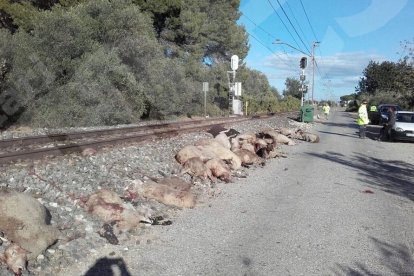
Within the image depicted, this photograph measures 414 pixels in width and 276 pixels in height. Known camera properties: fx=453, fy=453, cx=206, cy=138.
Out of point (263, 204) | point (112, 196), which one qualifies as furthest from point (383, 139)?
point (112, 196)

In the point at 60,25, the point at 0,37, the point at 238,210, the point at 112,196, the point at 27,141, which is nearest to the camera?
the point at 112,196

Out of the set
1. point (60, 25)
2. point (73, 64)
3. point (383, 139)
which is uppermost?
point (60, 25)

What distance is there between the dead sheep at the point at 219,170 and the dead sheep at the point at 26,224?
518 cm

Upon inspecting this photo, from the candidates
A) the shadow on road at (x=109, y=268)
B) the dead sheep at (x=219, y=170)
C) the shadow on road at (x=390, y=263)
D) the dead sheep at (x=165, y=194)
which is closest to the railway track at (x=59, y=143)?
the dead sheep at (x=165, y=194)

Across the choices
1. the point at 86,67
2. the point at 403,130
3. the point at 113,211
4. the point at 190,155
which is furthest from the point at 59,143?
the point at 403,130

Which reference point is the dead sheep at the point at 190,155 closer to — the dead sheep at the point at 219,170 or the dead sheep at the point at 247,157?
the dead sheep at the point at 219,170

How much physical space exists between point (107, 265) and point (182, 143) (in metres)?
8.71

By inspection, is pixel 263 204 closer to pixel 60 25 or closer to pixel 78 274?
pixel 78 274

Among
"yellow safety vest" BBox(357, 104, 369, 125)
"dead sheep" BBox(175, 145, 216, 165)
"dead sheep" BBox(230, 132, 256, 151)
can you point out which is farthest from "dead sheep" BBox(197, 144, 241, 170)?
"yellow safety vest" BBox(357, 104, 369, 125)

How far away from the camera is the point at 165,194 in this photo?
768 centimetres

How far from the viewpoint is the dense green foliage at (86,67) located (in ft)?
70.8

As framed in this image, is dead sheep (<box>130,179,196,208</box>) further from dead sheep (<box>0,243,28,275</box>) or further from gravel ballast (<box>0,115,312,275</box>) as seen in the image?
dead sheep (<box>0,243,28,275</box>)

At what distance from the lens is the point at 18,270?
176 inches

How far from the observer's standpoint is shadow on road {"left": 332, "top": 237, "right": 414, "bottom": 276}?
5095 mm
